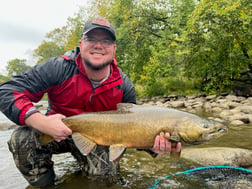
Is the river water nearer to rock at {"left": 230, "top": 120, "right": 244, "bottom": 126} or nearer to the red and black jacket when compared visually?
the red and black jacket

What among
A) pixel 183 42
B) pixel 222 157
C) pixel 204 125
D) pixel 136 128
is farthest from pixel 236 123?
pixel 183 42

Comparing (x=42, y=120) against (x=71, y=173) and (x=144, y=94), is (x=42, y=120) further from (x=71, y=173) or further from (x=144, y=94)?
(x=144, y=94)

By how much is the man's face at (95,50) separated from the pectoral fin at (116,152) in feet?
3.18

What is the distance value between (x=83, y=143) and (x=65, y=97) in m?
0.69

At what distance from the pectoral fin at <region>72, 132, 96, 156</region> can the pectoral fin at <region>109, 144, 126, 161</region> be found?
25 centimetres

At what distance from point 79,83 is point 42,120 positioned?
2.35 feet

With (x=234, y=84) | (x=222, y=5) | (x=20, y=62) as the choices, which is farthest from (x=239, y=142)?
(x=20, y=62)

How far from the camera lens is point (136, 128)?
2.37 meters

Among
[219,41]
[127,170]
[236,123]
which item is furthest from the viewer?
[219,41]

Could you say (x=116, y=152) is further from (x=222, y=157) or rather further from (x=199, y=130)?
(x=222, y=157)

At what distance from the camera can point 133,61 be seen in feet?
57.9

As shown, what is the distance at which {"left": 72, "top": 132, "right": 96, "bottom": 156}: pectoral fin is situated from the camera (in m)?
2.48

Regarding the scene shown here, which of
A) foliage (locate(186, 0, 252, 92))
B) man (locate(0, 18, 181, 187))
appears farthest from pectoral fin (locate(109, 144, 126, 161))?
foliage (locate(186, 0, 252, 92))

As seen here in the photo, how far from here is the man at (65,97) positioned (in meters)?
2.37
